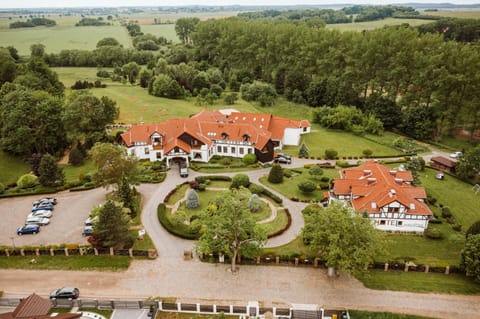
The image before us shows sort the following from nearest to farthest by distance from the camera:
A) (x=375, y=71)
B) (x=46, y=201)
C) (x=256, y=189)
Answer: (x=46, y=201) → (x=256, y=189) → (x=375, y=71)

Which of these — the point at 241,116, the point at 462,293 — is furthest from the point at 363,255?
the point at 241,116

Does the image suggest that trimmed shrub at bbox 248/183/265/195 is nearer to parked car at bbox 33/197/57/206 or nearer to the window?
the window

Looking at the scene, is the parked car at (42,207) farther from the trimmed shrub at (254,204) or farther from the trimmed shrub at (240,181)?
the trimmed shrub at (254,204)

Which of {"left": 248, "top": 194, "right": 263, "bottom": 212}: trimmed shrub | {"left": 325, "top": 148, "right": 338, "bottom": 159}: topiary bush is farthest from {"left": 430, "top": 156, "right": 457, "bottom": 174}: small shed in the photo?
{"left": 248, "top": 194, "right": 263, "bottom": 212}: trimmed shrub

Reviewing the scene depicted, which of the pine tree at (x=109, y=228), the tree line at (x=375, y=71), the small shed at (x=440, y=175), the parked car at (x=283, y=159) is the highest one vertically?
the tree line at (x=375, y=71)

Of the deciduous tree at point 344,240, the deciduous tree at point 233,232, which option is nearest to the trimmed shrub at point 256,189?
the deciduous tree at point 233,232

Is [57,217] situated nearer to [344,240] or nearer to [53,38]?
[344,240]

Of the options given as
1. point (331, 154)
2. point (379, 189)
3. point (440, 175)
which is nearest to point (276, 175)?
point (331, 154)
